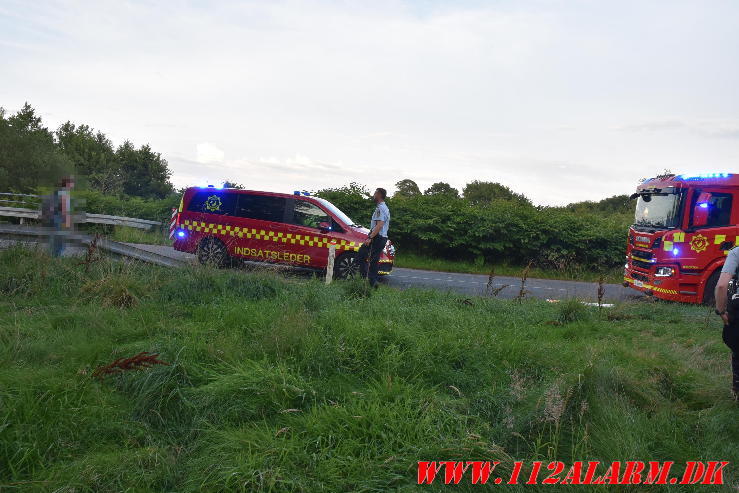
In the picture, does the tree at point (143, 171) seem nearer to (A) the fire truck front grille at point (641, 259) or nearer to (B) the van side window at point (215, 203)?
(B) the van side window at point (215, 203)

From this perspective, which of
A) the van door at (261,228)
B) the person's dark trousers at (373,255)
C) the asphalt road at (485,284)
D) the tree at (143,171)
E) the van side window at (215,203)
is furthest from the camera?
the tree at (143,171)

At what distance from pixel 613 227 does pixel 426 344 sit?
15943mm

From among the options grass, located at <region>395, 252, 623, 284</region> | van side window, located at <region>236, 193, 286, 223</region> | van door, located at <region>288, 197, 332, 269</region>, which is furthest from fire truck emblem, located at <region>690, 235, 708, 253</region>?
van side window, located at <region>236, 193, 286, 223</region>

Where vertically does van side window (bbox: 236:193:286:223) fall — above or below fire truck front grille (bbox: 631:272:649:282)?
above

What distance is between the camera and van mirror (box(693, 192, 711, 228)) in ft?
33.0

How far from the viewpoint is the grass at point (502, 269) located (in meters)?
16.7

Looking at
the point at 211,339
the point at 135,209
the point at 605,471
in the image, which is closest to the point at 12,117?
the point at 135,209

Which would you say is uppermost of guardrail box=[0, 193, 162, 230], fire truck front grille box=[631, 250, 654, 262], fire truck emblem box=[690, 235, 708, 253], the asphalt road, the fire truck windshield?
the fire truck windshield

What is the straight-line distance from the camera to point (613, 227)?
18.0 meters

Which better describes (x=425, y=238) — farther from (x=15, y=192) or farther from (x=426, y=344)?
(x=426, y=344)

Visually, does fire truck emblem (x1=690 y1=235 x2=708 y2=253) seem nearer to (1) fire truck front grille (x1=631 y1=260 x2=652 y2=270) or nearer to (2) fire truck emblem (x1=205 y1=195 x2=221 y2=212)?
(1) fire truck front grille (x1=631 y1=260 x2=652 y2=270)

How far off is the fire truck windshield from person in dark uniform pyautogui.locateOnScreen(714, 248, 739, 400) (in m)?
6.92

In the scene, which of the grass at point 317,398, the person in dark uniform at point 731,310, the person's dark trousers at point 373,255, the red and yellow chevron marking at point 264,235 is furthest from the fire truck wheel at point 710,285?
the red and yellow chevron marking at point 264,235

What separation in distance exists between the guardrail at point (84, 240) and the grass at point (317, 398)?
5.60ft
